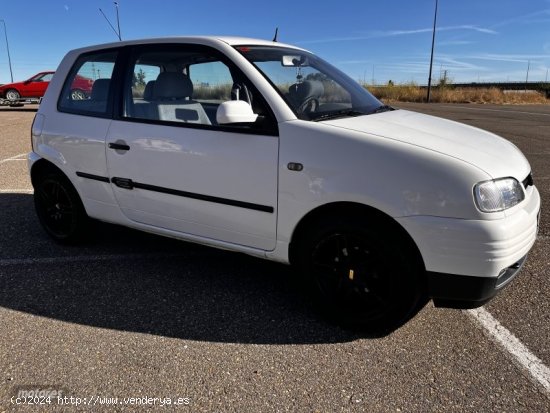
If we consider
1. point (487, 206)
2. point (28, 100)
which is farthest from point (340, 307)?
Result: point (28, 100)

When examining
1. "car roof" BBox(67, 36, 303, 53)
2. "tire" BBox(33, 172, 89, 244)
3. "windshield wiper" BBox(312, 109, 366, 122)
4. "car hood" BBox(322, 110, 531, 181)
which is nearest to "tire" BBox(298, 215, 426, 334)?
"car hood" BBox(322, 110, 531, 181)

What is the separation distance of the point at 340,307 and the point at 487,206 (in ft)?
3.42

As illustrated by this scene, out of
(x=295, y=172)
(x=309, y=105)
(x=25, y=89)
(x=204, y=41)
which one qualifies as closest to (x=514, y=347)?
(x=295, y=172)

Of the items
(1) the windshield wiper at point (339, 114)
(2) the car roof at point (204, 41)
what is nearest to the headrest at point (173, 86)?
(2) the car roof at point (204, 41)

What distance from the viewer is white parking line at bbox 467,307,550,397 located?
7.65ft

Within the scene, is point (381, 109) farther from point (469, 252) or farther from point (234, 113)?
point (469, 252)

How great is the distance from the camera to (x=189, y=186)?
306cm

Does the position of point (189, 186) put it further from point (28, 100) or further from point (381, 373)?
point (28, 100)

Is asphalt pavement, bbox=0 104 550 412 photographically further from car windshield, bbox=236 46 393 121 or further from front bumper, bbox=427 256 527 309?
car windshield, bbox=236 46 393 121

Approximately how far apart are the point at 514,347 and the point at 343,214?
4.02 ft

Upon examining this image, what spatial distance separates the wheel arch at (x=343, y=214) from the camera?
2.44 metres

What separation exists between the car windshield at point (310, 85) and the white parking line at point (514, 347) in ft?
5.04

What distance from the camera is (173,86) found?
3473mm

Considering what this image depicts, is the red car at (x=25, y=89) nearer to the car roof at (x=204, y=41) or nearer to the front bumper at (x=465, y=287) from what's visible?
the car roof at (x=204, y=41)
